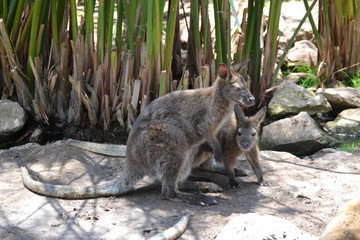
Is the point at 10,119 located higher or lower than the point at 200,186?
higher

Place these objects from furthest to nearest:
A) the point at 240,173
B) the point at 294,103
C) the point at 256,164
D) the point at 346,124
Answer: the point at 294,103 < the point at 346,124 < the point at 240,173 < the point at 256,164

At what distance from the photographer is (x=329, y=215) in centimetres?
559

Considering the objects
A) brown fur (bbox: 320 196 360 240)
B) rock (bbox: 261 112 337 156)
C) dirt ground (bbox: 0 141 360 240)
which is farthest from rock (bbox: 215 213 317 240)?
rock (bbox: 261 112 337 156)

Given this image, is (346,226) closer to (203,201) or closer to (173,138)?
(203,201)

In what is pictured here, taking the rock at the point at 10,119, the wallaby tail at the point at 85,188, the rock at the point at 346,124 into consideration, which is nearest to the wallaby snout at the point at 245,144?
the wallaby tail at the point at 85,188

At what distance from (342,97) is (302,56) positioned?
1.60 metres

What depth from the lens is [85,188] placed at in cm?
605

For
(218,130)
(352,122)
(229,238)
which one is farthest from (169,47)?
(229,238)

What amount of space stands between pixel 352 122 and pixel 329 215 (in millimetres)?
2937

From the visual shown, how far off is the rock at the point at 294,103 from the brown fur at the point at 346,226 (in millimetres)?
4007

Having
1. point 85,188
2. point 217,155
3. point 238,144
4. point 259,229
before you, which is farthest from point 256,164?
point 259,229

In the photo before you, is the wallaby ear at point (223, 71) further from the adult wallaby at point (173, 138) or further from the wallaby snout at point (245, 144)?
the wallaby snout at point (245, 144)

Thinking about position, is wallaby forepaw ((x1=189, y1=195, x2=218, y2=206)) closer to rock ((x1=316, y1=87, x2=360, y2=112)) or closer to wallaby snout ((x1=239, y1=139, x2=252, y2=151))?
wallaby snout ((x1=239, y1=139, x2=252, y2=151))

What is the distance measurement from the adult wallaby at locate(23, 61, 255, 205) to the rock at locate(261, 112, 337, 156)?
65.3 inches
